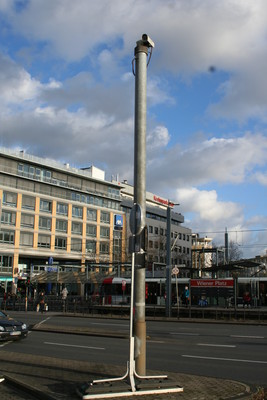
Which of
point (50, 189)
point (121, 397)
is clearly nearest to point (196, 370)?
point (121, 397)

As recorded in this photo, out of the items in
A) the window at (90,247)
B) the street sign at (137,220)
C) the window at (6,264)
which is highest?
the window at (90,247)

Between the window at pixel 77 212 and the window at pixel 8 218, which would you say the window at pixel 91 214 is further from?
the window at pixel 8 218

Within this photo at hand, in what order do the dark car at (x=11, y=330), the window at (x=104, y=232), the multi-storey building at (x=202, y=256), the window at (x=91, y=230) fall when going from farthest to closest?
the window at (x=104, y=232)
the window at (x=91, y=230)
the multi-storey building at (x=202, y=256)
the dark car at (x=11, y=330)

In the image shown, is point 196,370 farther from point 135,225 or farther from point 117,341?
point 117,341

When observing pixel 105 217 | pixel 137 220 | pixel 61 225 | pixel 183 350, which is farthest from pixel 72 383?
pixel 105 217

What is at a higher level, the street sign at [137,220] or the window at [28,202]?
the window at [28,202]

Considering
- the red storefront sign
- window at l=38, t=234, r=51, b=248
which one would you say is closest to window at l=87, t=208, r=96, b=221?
window at l=38, t=234, r=51, b=248

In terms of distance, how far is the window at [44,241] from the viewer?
79.1 m

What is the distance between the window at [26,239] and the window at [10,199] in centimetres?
532

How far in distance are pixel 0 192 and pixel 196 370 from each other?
6661 centimetres

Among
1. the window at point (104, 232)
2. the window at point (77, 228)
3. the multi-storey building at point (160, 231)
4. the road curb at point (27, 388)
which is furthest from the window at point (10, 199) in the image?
the road curb at point (27, 388)

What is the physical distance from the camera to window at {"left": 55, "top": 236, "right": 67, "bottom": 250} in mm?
81806

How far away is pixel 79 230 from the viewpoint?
86.8m

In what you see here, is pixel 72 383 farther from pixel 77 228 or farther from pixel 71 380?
pixel 77 228
